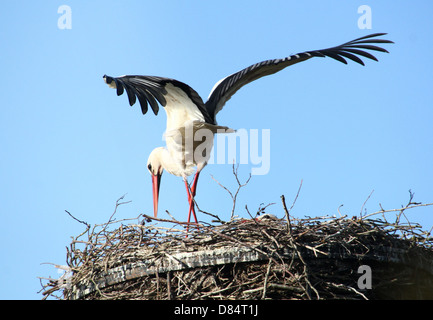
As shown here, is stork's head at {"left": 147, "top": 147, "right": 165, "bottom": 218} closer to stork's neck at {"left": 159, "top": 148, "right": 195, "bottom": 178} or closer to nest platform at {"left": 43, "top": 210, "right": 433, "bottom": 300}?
stork's neck at {"left": 159, "top": 148, "right": 195, "bottom": 178}

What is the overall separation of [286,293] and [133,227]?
120 cm

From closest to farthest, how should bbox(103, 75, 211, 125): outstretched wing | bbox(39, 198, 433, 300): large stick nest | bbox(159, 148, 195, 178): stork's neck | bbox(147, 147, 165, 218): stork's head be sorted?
bbox(39, 198, 433, 300): large stick nest
bbox(103, 75, 211, 125): outstretched wing
bbox(159, 148, 195, 178): stork's neck
bbox(147, 147, 165, 218): stork's head

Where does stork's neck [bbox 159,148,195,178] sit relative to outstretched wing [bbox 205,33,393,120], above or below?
below

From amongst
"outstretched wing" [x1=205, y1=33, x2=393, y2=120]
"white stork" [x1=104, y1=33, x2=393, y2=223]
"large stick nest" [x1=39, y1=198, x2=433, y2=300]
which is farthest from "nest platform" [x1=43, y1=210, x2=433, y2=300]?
"outstretched wing" [x1=205, y1=33, x2=393, y2=120]

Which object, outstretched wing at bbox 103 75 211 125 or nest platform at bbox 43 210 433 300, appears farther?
outstretched wing at bbox 103 75 211 125

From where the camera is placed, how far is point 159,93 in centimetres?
474

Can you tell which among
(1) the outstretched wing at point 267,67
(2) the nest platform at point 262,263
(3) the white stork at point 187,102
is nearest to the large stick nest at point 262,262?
(2) the nest platform at point 262,263

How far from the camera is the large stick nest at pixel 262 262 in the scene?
11.6ft

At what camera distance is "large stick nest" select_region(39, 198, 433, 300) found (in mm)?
3547

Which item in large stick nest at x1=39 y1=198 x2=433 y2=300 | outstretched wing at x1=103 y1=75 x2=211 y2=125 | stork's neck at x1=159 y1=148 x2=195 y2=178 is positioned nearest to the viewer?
large stick nest at x1=39 y1=198 x2=433 y2=300

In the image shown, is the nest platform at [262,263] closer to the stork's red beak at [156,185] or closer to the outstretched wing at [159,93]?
the outstretched wing at [159,93]

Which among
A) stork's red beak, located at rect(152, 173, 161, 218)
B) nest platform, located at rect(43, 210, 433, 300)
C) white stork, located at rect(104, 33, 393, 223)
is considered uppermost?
white stork, located at rect(104, 33, 393, 223)
